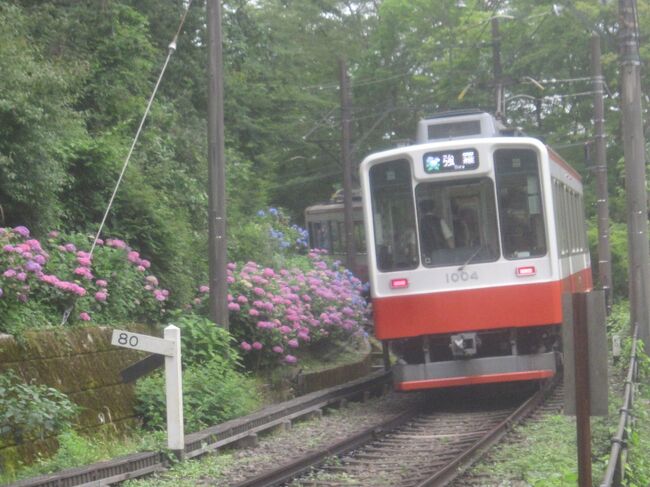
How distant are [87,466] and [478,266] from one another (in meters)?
6.47

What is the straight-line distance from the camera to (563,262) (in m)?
15.4

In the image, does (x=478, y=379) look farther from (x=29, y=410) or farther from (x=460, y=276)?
(x=29, y=410)

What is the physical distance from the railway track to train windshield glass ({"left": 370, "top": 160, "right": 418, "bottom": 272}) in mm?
2002

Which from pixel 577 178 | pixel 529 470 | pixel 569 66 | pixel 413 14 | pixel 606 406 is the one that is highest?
pixel 413 14

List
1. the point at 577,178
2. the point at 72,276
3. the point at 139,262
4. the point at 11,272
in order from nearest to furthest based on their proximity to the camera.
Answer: the point at 11,272
the point at 72,276
the point at 139,262
the point at 577,178

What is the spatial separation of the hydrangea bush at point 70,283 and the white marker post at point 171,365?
1290 mm

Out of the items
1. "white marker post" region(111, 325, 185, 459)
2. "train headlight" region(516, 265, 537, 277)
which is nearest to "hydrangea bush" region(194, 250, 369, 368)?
"train headlight" region(516, 265, 537, 277)

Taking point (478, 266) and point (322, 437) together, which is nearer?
point (322, 437)

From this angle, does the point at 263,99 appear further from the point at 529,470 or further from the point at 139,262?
the point at 529,470

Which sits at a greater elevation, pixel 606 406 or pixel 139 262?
pixel 139 262

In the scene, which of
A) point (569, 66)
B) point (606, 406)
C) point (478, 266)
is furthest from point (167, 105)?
point (569, 66)

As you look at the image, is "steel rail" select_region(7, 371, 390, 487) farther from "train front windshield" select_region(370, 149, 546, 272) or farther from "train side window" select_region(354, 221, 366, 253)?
"train side window" select_region(354, 221, 366, 253)

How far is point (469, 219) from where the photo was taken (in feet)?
48.3

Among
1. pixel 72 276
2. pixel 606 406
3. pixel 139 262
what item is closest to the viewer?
pixel 606 406
